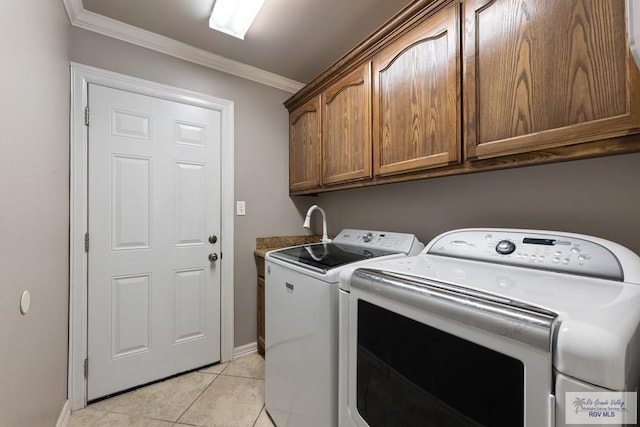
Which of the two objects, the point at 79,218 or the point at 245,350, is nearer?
the point at 79,218

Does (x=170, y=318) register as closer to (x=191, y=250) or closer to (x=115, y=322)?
(x=115, y=322)

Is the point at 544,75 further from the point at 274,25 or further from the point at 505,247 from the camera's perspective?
the point at 274,25

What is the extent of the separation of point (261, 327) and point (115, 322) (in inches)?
39.3

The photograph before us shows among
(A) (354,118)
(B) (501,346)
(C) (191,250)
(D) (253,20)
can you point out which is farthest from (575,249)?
(C) (191,250)

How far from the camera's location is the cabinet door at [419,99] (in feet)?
3.67

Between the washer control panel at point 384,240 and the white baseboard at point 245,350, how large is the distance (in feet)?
3.88

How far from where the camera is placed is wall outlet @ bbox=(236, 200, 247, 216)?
214 centimetres

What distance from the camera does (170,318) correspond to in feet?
6.15

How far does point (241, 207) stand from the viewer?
216 centimetres

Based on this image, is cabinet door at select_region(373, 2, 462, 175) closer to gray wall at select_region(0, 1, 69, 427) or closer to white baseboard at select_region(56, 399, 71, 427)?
gray wall at select_region(0, 1, 69, 427)

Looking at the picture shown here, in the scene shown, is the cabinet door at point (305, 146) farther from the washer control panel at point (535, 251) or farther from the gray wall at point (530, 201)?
the washer control panel at point (535, 251)

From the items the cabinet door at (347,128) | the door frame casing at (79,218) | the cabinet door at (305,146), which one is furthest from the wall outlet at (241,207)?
the door frame casing at (79,218)

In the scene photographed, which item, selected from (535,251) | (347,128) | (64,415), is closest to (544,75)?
(535,251)

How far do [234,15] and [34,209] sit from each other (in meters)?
1.40
